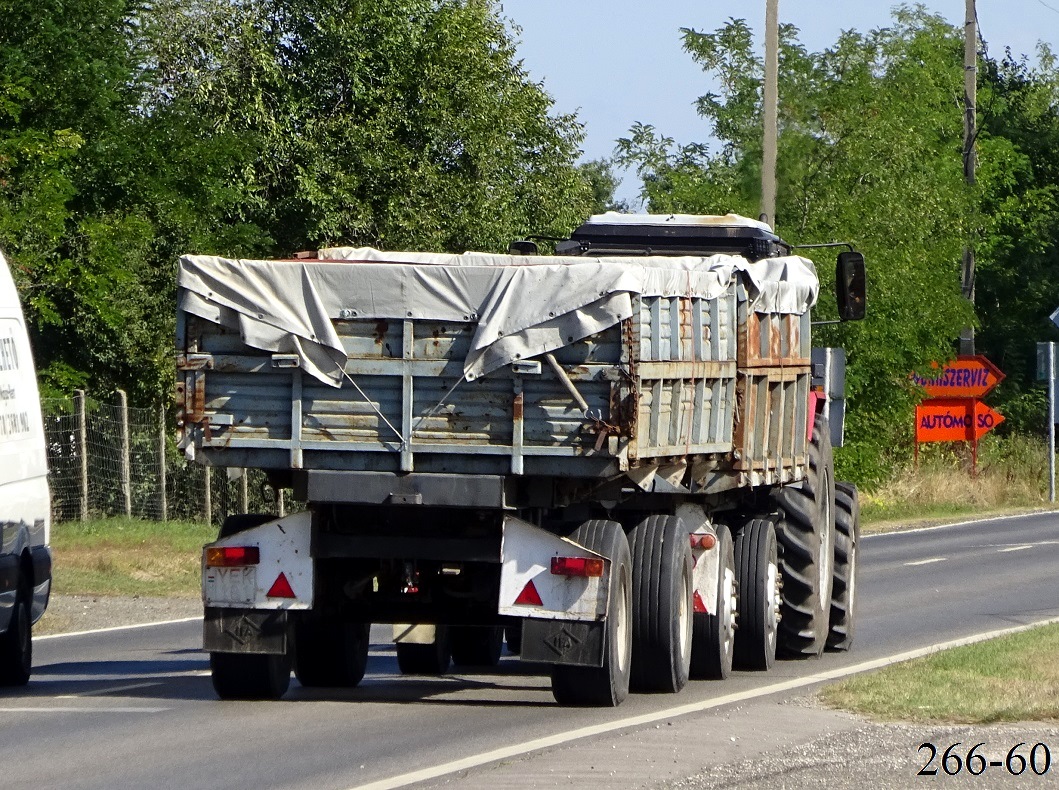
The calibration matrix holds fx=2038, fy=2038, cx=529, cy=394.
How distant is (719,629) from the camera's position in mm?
13008

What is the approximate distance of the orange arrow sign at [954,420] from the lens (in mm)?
42750

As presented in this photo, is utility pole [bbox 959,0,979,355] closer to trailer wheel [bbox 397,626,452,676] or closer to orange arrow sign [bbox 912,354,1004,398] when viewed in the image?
orange arrow sign [bbox 912,354,1004,398]

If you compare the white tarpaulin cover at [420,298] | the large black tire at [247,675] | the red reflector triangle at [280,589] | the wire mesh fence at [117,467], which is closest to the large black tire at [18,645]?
the large black tire at [247,675]

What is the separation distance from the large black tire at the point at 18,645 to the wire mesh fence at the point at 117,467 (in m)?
12.7

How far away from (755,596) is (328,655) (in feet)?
9.76

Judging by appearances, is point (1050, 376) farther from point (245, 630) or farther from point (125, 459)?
point (245, 630)

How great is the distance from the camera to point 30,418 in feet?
43.5

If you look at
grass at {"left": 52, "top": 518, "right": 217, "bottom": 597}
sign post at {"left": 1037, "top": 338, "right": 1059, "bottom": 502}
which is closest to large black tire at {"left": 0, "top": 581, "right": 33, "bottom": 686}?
grass at {"left": 52, "top": 518, "right": 217, "bottom": 597}

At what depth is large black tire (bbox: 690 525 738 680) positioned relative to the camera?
13.0 metres

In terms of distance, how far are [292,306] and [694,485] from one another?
2.81 meters

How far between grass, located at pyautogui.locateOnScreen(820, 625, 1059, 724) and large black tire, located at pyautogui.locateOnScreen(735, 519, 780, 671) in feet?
3.34

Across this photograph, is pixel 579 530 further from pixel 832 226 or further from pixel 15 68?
pixel 832 226

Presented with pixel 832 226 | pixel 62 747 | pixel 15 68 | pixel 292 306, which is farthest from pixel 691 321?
pixel 832 226

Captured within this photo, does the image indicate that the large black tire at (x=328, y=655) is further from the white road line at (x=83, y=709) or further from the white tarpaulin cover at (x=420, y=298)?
the white tarpaulin cover at (x=420, y=298)
